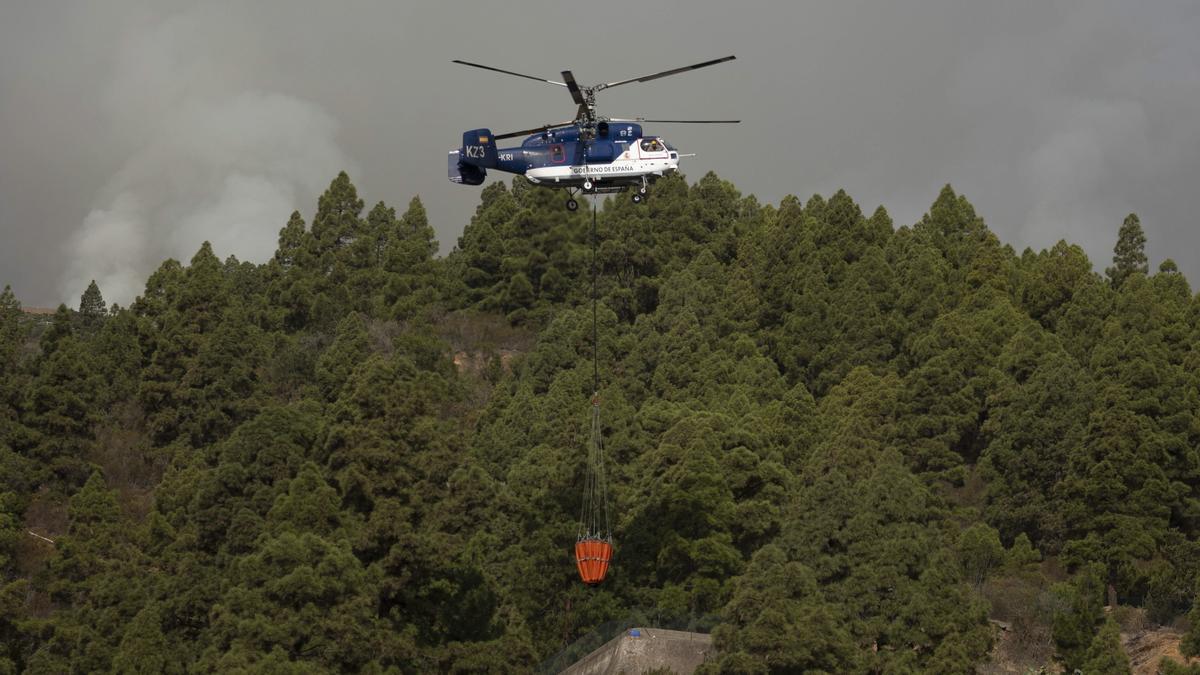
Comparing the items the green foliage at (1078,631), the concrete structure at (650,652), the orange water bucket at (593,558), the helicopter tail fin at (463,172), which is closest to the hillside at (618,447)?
the green foliage at (1078,631)

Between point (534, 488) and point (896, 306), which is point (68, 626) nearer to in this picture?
point (534, 488)

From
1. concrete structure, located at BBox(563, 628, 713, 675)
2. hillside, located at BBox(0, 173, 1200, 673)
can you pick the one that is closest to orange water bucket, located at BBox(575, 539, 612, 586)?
hillside, located at BBox(0, 173, 1200, 673)

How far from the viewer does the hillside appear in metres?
62.0

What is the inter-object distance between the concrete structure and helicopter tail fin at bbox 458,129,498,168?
1565cm

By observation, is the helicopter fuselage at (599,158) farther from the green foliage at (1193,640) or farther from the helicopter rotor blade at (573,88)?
the green foliage at (1193,640)

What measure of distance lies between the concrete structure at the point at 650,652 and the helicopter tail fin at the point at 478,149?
15.7 m

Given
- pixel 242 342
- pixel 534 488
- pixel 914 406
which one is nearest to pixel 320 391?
pixel 242 342

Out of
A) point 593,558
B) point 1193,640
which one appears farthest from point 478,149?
point 1193,640

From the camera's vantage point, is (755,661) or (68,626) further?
(68,626)

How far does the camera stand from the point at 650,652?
61.7 metres

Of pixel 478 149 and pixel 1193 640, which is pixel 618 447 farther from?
pixel 1193 640

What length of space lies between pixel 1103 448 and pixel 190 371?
38000 mm

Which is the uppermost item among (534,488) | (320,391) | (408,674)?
(320,391)

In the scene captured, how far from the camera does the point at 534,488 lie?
7181 centimetres
